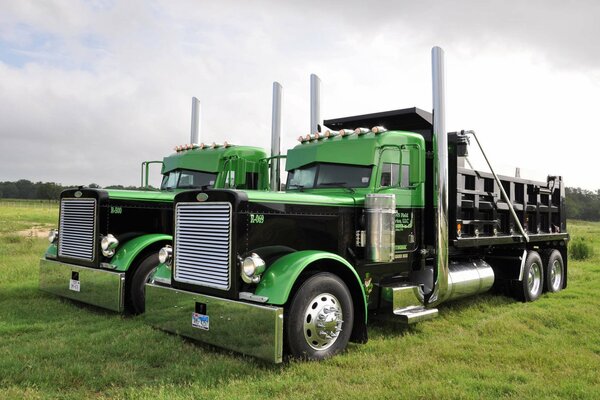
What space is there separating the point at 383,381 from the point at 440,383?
508mm

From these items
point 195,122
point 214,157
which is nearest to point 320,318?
point 214,157

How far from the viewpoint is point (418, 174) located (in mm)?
6695

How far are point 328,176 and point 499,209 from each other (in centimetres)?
369

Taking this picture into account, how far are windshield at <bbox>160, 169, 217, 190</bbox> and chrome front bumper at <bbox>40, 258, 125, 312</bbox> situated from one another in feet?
9.46

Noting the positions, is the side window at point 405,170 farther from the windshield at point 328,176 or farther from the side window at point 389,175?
the windshield at point 328,176

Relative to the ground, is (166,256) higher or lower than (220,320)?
higher

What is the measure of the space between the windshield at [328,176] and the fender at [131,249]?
2200mm

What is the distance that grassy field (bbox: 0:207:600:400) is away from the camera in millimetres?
4480

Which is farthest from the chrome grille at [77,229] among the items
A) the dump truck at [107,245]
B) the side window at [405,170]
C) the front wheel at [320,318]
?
the side window at [405,170]

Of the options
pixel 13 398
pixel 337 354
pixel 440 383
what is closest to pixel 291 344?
pixel 337 354

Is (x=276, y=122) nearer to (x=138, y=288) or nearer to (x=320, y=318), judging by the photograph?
(x=138, y=288)

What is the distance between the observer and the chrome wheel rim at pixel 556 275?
34.9 ft

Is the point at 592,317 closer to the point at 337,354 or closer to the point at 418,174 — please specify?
the point at 418,174

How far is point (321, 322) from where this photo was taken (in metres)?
5.32
